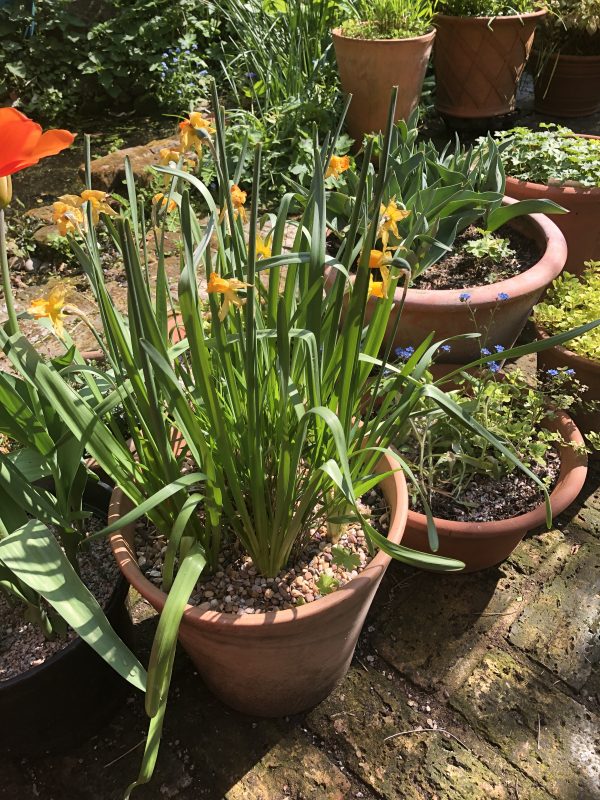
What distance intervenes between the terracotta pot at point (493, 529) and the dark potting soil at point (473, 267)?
599 mm

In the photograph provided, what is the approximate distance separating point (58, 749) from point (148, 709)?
0.60m

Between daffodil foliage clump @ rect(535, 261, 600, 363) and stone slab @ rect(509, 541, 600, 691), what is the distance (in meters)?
0.58

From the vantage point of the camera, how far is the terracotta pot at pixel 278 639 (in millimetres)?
1104

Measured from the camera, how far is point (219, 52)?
407cm

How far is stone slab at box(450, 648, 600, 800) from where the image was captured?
1312 millimetres

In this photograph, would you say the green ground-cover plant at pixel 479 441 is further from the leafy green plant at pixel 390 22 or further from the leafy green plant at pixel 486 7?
the leafy green plant at pixel 486 7

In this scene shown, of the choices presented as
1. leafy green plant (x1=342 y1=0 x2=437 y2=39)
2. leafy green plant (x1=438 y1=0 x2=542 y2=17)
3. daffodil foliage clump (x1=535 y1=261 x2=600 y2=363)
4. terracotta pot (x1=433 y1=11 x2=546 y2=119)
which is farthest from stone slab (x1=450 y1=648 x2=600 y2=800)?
leafy green plant (x1=438 y1=0 x2=542 y2=17)

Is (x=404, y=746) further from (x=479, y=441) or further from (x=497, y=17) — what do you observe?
(x=497, y=17)

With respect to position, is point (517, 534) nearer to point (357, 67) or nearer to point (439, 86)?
point (357, 67)

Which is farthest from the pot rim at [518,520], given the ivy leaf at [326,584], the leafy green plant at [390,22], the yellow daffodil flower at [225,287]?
the leafy green plant at [390,22]

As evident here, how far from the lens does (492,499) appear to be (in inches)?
64.1

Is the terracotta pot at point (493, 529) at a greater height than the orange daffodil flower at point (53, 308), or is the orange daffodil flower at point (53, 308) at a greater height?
the orange daffodil flower at point (53, 308)

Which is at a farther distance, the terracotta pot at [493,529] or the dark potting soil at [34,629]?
the terracotta pot at [493,529]

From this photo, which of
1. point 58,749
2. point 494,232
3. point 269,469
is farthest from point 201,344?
point 494,232
